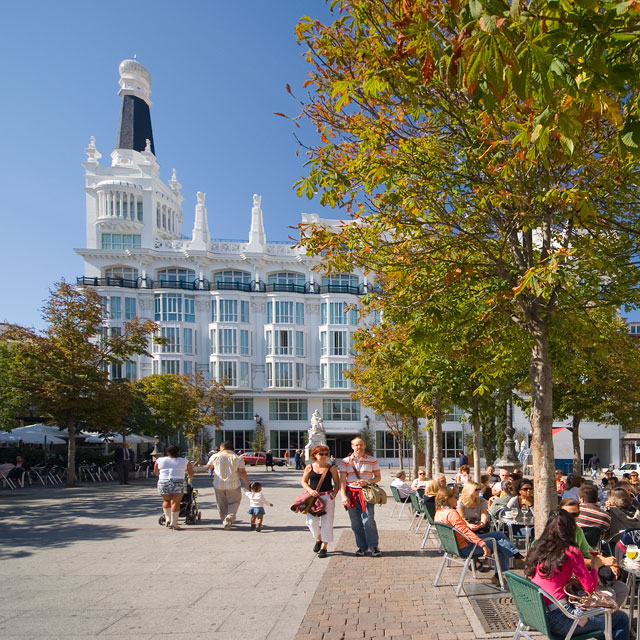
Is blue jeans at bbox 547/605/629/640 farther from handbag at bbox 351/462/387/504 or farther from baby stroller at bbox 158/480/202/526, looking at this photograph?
baby stroller at bbox 158/480/202/526

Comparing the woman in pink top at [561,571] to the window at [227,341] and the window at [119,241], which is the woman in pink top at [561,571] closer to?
the window at [227,341]

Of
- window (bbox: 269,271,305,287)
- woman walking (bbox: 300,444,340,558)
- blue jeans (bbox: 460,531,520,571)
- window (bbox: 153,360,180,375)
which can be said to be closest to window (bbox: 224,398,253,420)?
window (bbox: 153,360,180,375)

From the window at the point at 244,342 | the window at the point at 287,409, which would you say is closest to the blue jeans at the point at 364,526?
the window at the point at 244,342

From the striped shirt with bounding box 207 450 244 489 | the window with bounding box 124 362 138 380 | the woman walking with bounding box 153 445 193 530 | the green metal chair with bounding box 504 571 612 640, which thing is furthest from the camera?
the window with bounding box 124 362 138 380

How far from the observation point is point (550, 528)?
15.9 ft

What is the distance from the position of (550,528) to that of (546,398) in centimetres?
377

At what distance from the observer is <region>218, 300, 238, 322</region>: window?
58.4 m

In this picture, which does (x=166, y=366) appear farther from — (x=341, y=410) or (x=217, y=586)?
(x=217, y=586)

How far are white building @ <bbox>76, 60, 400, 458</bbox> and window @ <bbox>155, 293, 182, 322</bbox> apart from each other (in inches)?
3.5

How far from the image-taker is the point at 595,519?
25.1ft

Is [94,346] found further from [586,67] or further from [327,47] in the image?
[586,67]

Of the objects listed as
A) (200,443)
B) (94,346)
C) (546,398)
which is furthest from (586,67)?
(200,443)

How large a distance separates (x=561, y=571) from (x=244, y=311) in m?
55.2

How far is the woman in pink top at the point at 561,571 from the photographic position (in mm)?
4461
